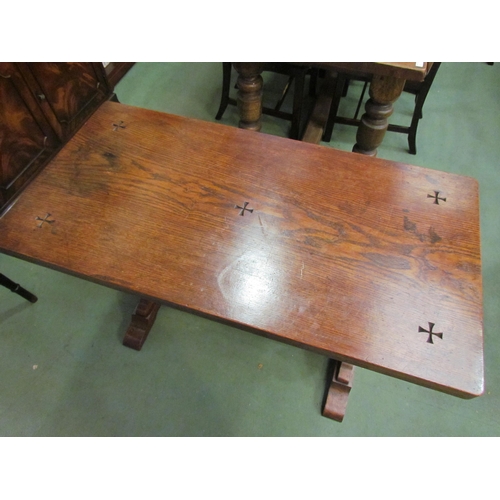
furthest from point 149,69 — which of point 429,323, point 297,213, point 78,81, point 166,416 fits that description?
point 429,323

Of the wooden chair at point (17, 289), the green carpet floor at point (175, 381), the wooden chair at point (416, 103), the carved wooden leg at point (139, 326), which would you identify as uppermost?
the wooden chair at point (416, 103)

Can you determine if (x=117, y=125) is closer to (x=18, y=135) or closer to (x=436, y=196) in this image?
(x=18, y=135)

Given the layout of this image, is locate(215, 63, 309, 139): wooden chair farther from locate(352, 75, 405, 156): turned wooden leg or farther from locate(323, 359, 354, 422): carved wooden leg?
locate(323, 359, 354, 422): carved wooden leg

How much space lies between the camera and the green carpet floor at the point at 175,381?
1271 millimetres

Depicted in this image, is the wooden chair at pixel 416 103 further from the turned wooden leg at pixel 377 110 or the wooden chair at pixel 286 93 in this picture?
the turned wooden leg at pixel 377 110

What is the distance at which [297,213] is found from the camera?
0.96 meters

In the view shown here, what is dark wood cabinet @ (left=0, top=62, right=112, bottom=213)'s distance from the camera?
3.10 feet

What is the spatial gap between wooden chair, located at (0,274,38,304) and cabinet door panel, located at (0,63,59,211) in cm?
54

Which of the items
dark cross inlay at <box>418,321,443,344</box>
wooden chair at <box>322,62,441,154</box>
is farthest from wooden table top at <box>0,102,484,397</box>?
wooden chair at <box>322,62,441,154</box>

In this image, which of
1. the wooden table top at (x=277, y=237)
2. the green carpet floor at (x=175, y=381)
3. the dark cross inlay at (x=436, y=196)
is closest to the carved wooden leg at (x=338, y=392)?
the green carpet floor at (x=175, y=381)

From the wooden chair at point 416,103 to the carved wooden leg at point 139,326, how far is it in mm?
1469

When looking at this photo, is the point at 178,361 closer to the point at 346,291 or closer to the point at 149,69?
the point at 346,291

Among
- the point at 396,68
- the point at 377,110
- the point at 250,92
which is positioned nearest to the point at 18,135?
the point at 250,92

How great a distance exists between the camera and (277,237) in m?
0.91
